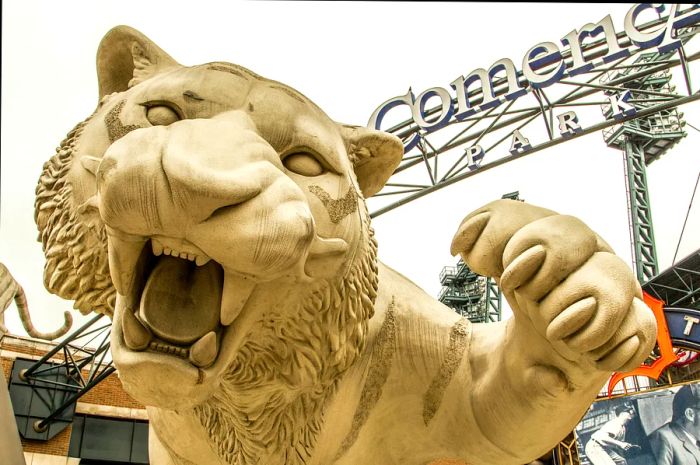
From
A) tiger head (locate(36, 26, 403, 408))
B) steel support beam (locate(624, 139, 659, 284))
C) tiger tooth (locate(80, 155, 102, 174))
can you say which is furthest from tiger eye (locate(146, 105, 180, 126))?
steel support beam (locate(624, 139, 659, 284))

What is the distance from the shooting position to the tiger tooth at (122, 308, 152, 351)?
1158 millimetres

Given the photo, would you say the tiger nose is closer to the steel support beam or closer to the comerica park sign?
the comerica park sign

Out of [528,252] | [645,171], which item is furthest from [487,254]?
[645,171]

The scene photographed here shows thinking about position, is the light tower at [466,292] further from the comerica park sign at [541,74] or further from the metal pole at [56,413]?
the metal pole at [56,413]

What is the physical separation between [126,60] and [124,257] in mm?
732


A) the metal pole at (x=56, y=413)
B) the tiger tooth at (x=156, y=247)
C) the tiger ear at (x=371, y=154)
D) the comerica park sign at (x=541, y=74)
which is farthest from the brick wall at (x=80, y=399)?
the tiger tooth at (x=156, y=247)

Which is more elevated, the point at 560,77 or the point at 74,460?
the point at 560,77

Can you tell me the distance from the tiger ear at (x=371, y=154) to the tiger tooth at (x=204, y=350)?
61 centimetres

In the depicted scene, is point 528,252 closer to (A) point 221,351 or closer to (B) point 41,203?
(A) point 221,351

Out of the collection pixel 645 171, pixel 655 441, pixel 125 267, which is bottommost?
pixel 655 441

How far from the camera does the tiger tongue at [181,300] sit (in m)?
1.17

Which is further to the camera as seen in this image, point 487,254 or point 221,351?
point 487,254

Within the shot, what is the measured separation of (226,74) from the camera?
139 centimetres

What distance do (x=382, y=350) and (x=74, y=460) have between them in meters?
11.3
